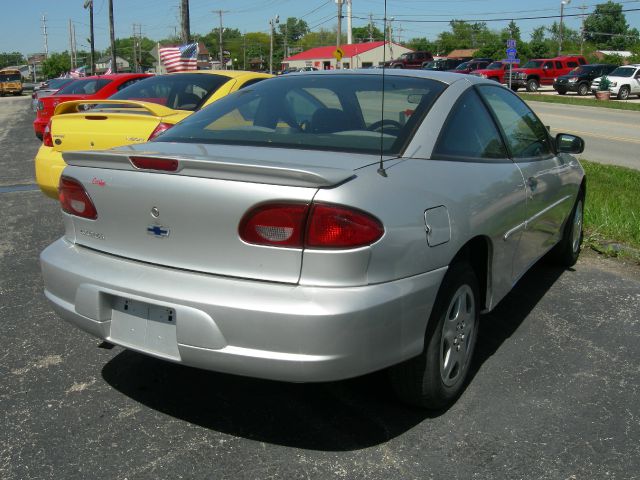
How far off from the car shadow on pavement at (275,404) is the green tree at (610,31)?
428 feet

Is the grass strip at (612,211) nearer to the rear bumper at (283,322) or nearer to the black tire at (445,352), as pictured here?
the black tire at (445,352)

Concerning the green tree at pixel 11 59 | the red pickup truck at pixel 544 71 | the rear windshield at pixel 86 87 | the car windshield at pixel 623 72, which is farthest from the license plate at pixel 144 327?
the green tree at pixel 11 59

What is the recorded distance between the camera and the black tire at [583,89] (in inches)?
1492

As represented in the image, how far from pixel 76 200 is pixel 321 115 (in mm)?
1263

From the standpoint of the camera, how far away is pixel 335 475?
269cm

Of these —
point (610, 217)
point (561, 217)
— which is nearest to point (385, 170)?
point (561, 217)

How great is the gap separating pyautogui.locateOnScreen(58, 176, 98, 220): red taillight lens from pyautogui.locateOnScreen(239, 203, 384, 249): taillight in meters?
0.89

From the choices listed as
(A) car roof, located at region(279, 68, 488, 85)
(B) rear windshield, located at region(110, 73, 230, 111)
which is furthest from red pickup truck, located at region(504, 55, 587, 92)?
(A) car roof, located at region(279, 68, 488, 85)

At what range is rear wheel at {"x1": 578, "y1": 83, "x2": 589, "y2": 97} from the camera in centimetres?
3791

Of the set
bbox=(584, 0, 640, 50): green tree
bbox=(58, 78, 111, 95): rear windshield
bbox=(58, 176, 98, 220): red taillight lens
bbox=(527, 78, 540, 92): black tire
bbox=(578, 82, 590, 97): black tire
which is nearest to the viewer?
bbox=(58, 176, 98, 220): red taillight lens

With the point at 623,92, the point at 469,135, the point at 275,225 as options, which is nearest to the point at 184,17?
the point at 623,92

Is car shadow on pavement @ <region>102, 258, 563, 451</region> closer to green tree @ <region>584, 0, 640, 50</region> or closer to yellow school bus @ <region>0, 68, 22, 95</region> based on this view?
yellow school bus @ <region>0, 68, 22, 95</region>

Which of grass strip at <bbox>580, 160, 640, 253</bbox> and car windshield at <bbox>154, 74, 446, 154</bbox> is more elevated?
car windshield at <bbox>154, 74, 446, 154</bbox>

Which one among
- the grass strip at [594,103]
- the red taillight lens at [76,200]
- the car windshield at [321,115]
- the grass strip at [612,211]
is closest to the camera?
the red taillight lens at [76,200]
